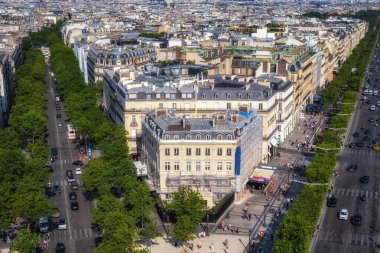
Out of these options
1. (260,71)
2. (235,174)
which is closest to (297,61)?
(260,71)

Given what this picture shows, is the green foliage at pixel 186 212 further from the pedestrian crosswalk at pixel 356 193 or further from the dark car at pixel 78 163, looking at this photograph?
the dark car at pixel 78 163

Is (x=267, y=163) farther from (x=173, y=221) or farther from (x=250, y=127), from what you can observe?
(x=173, y=221)

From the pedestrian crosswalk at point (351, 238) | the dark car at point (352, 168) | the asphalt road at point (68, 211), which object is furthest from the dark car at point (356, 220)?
the asphalt road at point (68, 211)

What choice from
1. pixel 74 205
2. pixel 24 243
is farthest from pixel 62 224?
pixel 24 243

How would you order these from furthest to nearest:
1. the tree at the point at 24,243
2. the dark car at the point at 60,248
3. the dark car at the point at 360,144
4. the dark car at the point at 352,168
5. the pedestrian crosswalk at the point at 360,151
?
the dark car at the point at 360,144, the pedestrian crosswalk at the point at 360,151, the dark car at the point at 352,168, the dark car at the point at 60,248, the tree at the point at 24,243

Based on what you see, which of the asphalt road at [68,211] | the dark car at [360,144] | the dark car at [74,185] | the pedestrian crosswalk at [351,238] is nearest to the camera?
the pedestrian crosswalk at [351,238]

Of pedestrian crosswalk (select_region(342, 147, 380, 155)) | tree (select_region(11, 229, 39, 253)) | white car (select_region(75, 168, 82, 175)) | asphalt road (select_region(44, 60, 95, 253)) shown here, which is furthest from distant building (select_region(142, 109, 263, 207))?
pedestrian crosswalk (select_region(342, 147, 380, 155))

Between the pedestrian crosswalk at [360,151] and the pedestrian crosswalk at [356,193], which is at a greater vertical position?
the pedestrian crosswalk at [356,193]
